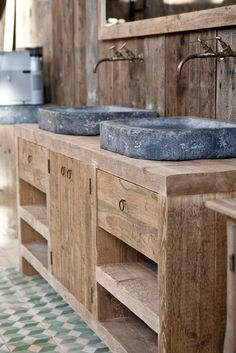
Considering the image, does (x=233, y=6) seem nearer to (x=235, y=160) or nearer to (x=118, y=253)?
(x=235, y=160)

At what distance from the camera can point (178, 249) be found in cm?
188

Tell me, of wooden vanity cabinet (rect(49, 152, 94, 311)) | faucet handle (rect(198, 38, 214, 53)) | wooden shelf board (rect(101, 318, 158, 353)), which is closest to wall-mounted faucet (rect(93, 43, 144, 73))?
wooden vanity cabinet (rect(49, 152, 94, 311))

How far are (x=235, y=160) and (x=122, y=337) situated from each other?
2.48 ft

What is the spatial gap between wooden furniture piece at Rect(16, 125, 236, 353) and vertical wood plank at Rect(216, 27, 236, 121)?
0.49 m

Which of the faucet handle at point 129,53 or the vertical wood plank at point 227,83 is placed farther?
the faucet handle at point 129,53

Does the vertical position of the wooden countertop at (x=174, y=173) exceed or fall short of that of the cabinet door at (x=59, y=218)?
it exceeds it

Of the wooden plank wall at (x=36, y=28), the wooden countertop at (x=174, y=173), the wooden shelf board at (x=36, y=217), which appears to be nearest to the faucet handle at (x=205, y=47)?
the wooden countertop at (x=174, y=173)

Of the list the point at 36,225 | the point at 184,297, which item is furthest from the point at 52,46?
the point at 184,297

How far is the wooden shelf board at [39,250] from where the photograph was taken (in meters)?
3.31

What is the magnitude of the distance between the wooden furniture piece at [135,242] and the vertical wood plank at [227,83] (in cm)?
49

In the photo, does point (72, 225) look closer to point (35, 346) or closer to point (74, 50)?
point (35, 346)

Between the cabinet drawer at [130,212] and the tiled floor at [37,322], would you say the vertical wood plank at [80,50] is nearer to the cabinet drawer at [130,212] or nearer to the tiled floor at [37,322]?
the tiled floor at [37,322]

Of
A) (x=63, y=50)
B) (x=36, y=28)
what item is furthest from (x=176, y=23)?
(x=36, y=28)

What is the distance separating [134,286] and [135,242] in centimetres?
20
